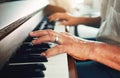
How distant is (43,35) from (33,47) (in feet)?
0.21

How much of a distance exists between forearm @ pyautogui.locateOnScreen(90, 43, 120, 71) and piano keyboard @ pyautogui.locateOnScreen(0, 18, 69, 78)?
0.47 feet

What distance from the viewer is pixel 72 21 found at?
2.07 m

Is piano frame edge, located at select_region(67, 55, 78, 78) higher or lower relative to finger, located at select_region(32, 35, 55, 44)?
lower

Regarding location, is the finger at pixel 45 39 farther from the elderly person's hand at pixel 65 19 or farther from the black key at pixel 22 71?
the elderly person's hand at pixel 65 19

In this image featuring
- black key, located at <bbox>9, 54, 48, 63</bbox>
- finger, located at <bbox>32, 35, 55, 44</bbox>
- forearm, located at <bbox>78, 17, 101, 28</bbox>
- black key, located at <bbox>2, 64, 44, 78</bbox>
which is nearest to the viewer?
black key, located at <bbox>2, 64, 44, 78</bbox>

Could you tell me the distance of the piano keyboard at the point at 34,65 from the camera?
69 cm

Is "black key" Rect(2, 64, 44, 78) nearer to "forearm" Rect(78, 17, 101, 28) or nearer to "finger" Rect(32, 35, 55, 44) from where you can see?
"finger" Rect(32, 35, 55, 44)

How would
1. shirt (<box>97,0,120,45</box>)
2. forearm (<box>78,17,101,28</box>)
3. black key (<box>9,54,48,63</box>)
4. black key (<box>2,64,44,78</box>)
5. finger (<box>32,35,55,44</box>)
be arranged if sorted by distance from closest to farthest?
1. black key (<box>2,64,44,78</box>)
2. black key (<box>9,54,48,63</box>)
3. finger (<box>32,35,55,44</box>)
4. shirt (<box>97,0,120,45</box>)
5. forearm (<box>78,17,101,28</box>)

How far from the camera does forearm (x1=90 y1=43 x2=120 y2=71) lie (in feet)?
3.01

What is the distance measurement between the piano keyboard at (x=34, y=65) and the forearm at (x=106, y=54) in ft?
0.47

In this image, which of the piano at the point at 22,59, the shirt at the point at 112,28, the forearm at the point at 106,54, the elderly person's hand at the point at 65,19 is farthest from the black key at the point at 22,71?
the elderly person's hand at the point at 65,19

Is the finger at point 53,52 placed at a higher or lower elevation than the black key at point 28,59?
higher

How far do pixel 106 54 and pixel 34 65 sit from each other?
A: 0.32 meters

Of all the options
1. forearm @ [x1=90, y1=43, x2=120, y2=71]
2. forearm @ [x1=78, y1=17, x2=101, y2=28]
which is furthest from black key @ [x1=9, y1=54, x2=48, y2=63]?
forearm @ [x1=78, y1=17, x2=101, y2=28]
